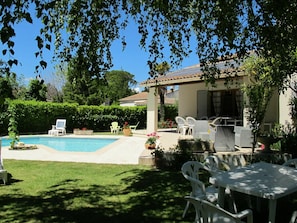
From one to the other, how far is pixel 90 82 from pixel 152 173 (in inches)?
174

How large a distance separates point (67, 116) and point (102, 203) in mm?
21175

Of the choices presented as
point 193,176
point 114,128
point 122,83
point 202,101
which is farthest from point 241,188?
point 122,83

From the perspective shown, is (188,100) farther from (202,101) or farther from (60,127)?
(60,127)

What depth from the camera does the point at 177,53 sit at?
6887 millimetres

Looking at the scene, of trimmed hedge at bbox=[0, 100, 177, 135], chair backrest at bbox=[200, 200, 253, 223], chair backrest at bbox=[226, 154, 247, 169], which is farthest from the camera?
trimmed hedge at bbox=[0, 100, 177, 135]

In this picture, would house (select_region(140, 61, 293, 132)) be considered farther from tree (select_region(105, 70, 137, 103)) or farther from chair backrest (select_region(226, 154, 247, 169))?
tree (select_region(105, 70, 137, 103))

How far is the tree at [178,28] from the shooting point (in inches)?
205

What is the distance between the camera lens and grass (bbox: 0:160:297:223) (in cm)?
→ 539

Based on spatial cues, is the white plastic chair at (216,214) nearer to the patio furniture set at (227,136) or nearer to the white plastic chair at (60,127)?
Result: the patio furniture set at (227,136)

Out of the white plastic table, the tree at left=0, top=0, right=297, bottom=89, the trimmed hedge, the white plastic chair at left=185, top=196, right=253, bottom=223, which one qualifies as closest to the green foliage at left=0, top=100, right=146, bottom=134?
the trimmed hedge

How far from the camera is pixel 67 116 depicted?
26391 millimetres

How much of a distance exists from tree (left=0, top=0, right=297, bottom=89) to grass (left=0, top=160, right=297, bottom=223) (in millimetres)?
2547

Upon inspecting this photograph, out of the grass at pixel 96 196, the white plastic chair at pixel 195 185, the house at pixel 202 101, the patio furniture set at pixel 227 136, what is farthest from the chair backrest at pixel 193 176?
the house at pixel 202 101

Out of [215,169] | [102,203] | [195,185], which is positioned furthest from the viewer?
[102,203]
